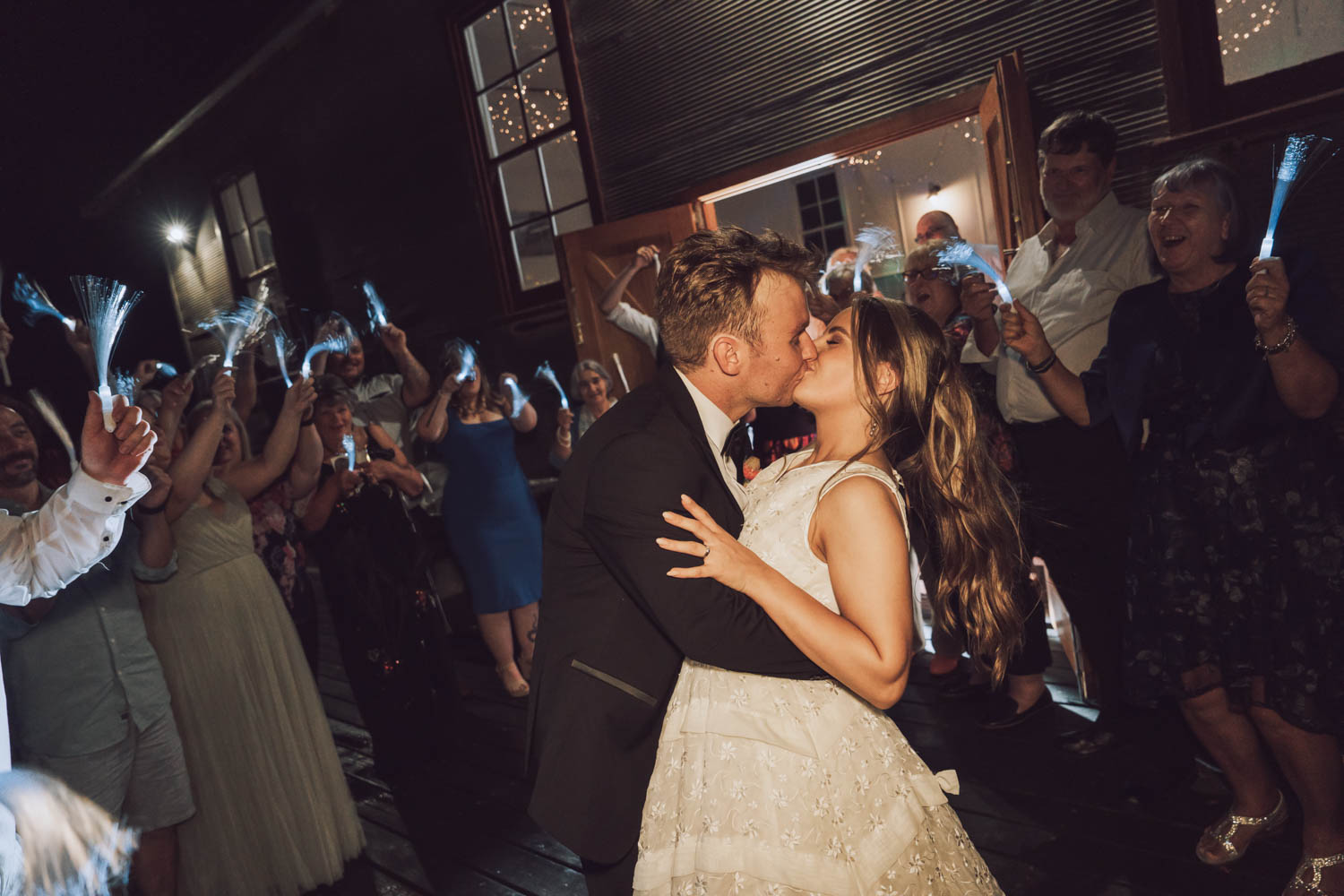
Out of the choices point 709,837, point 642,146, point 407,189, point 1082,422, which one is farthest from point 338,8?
point 709,837

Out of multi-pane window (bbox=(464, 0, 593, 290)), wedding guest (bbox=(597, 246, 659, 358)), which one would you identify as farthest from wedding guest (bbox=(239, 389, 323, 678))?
multi-pane window (bbox=(464, 0, 593, 290))

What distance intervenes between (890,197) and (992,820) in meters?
7.71

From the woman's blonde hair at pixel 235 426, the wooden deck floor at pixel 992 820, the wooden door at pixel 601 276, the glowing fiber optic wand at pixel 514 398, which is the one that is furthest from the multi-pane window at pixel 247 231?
the wooden deck floor at pixel 992 820

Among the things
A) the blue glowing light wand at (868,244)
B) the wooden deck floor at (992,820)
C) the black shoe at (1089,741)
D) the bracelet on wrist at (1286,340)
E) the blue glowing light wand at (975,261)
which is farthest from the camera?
the blue glowing light wand at (868,244)

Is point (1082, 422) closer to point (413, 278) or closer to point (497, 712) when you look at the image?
point (497, 712)

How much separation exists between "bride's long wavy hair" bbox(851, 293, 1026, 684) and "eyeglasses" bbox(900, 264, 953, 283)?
70.2 inches

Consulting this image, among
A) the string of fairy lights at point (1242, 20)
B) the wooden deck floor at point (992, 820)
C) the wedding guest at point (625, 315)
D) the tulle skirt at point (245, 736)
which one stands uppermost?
the string of fairy lights at point (1242, 20)

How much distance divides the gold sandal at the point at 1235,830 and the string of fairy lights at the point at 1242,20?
2.90 meters

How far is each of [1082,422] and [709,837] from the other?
1.89m

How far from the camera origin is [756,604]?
4.96 feet

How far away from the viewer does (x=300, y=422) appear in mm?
3492

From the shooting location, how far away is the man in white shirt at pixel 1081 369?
2926 mm

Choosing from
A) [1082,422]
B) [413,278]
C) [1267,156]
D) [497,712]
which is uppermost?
[413,278]

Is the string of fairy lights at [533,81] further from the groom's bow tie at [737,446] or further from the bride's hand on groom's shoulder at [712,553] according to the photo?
the bride's hand on groom's shoulder at [712,553]
